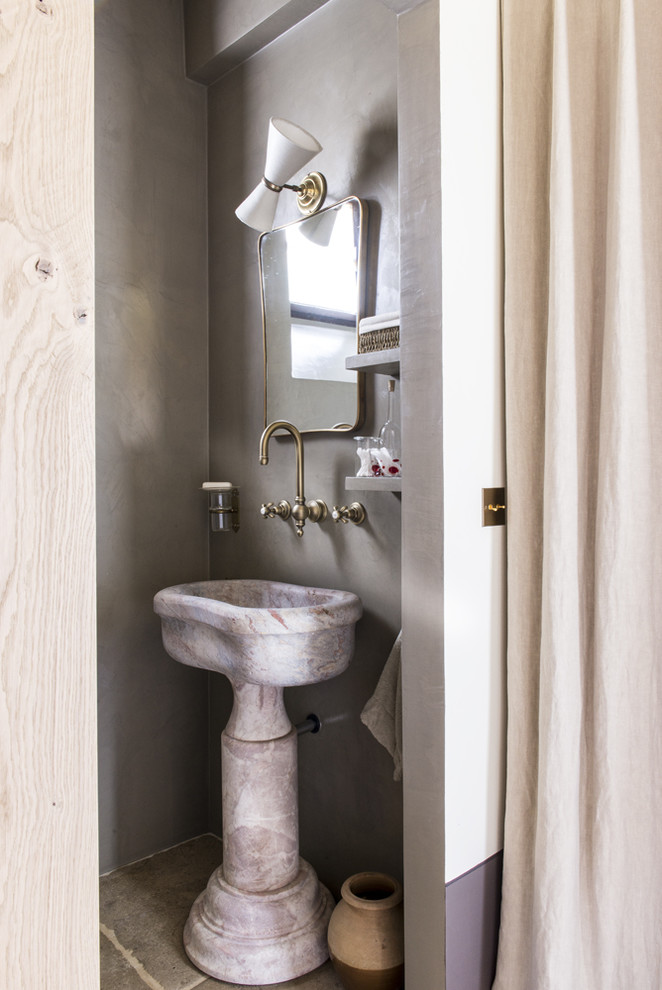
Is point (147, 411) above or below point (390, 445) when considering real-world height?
above

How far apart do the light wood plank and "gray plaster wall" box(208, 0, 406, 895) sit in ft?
4.18

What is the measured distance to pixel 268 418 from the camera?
7.49 ft

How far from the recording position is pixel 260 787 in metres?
1.86

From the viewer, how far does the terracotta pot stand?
158cm

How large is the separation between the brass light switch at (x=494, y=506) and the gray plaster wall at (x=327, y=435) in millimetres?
449

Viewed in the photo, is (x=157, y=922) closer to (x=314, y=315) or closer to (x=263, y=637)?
(x=263, y=637)

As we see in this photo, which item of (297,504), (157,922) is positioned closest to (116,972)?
(157,922)

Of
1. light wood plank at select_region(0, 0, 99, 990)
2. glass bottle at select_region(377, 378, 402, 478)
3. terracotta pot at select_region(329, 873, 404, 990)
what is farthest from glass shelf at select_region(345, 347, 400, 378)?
terracotta pot at select_region(329, 873, 404, 990)

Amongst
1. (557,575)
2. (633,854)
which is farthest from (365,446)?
(633,854)

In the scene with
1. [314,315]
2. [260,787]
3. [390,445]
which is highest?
[314,315]

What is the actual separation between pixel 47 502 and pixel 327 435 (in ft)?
4.82

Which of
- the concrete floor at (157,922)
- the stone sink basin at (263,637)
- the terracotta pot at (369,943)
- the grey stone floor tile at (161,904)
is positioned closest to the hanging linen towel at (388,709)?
the stone sink basin at (263,637)

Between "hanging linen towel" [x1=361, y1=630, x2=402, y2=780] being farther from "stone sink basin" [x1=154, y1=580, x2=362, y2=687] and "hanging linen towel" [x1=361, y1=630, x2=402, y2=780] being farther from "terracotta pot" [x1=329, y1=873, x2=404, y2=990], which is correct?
"terracotta pot" [x1=329, y1=873, x2=404, y2=990]

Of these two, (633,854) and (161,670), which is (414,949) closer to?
(633,854)
